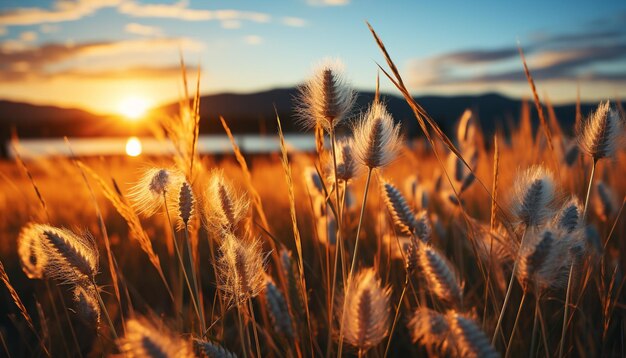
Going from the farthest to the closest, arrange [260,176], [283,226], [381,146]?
[260,176] → [283,226] → [381,146]

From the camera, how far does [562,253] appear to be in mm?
847

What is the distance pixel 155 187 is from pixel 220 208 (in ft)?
0.46

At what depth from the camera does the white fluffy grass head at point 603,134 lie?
105cm

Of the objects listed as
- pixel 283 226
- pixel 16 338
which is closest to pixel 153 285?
pixel 16 338

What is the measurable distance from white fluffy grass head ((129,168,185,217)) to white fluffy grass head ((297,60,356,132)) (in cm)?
30

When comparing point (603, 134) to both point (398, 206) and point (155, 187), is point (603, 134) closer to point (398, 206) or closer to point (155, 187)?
point (398, 206)

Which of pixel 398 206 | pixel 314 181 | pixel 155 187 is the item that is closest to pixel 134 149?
pixel 314 181

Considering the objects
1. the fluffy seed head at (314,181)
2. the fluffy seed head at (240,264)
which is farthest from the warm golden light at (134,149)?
the fluffy seed head at (240,264)

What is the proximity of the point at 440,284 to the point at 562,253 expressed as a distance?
0.23 m

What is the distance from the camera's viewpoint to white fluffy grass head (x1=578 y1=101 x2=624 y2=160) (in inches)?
41.4

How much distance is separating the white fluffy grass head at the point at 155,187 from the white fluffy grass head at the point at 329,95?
0.98 ft

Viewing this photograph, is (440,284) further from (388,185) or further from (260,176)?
(260,176)

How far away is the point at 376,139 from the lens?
95 cm

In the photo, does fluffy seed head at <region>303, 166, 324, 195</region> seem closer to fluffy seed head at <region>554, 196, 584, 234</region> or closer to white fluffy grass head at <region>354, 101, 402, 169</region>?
white fluffy grass head at <region>354, 101, 402, 169</region>
